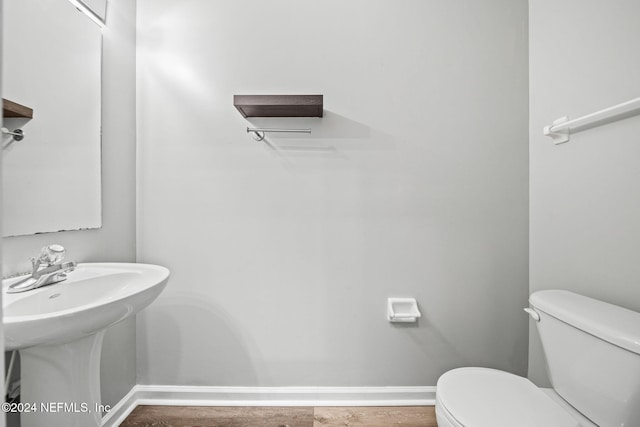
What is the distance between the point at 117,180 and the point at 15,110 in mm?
491

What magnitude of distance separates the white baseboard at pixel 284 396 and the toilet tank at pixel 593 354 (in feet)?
2.16

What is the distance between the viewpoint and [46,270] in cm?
101

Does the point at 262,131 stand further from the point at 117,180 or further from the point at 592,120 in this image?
the point at 592,120

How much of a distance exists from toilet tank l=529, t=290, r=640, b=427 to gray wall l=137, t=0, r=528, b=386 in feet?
1.36

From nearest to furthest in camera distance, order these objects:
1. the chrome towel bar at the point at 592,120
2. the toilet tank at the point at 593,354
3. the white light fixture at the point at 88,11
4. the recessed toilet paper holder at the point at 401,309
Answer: the toilet tank at the point at 593,354 → the chrome towel bar at the point at 592,120 → the white light fixture at the point at 88,11 → the recessed toilet paper holder at the point at 401,309

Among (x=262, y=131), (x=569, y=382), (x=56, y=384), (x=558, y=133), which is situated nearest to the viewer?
(x=56, y=384)

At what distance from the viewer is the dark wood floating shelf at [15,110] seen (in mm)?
955

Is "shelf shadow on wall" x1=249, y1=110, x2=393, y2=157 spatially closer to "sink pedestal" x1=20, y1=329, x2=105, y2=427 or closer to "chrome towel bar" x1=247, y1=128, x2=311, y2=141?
"chrome towel bar" x1=247, y1=128, x2=311, y2=141

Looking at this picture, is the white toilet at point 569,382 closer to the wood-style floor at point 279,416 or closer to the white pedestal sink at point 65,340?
the wood-style floor at point 279,416

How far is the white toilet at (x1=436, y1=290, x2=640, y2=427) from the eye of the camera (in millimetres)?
903

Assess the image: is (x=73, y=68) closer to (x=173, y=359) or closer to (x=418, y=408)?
(x=173, y=359)

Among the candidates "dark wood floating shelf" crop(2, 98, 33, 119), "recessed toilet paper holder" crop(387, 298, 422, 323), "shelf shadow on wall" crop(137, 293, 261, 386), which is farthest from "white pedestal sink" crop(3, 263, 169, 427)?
"recessed toilet paper holder" crop(387, 298, 422, 323)

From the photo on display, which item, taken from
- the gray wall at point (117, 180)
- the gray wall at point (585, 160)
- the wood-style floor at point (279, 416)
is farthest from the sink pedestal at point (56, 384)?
the gray wall at point (585, 160)

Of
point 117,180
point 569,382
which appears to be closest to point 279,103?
point 117,180
